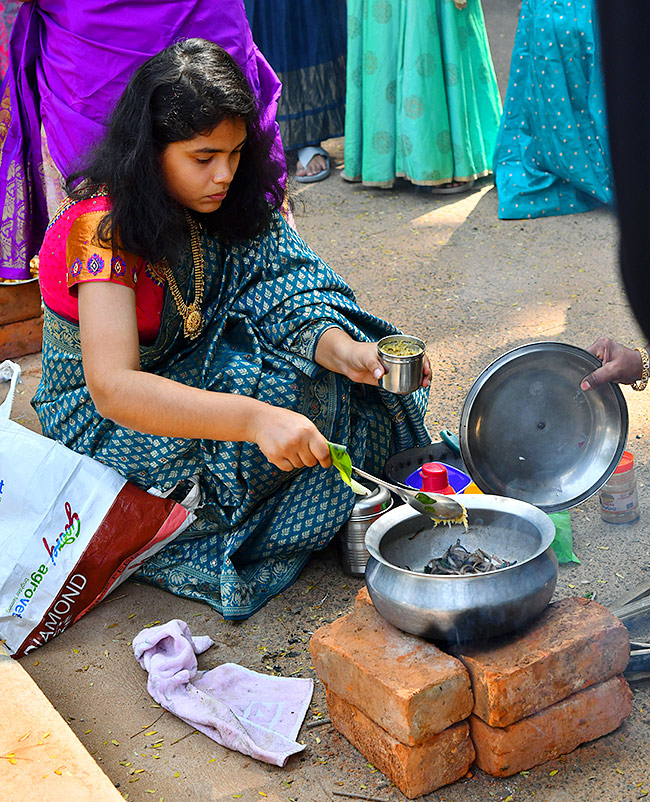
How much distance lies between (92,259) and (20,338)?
2.25 m

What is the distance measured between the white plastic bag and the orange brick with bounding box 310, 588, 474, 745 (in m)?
0.82

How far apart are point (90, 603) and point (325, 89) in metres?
5.06

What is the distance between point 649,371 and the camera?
271cm

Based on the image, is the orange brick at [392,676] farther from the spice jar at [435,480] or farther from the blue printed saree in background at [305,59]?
the blue printed saree in background at [305,59]

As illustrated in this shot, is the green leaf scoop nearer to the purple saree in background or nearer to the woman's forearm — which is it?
the woman's forearm

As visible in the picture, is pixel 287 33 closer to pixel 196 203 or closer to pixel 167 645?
pixel 196 203

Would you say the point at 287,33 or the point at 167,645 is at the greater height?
the point at 287,33

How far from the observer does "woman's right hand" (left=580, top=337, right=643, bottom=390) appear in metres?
2.65

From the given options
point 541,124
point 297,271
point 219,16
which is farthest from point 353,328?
point 541,124

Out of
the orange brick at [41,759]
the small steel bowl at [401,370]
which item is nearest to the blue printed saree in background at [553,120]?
the small steel bowl at [401,370]

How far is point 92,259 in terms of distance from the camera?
248cm

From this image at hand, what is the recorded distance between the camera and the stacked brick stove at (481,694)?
195cm

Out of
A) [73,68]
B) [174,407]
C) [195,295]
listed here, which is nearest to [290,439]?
[174,407]

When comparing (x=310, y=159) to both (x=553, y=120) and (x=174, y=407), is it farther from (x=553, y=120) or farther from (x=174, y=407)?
(x=174, y=407)
